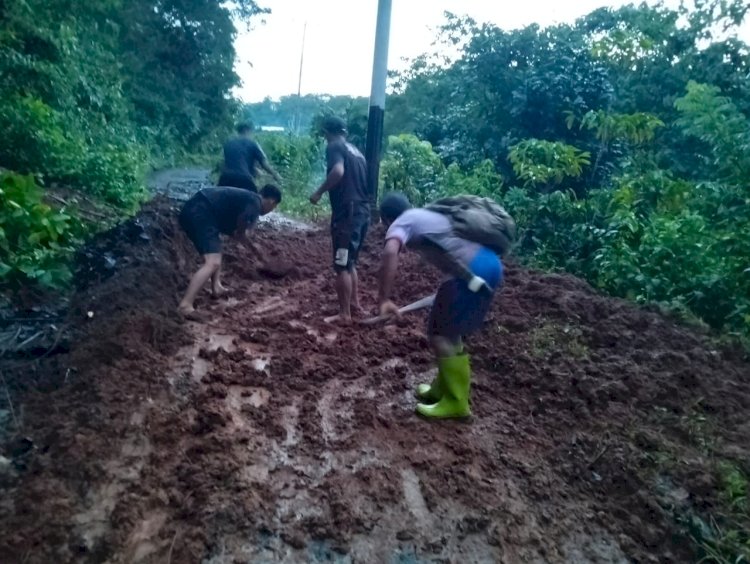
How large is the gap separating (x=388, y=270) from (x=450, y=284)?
40cm

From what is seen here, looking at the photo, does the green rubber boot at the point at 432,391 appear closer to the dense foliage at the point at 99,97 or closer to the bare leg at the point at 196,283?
the bare leg at the point at 196,283

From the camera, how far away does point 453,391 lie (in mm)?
4016

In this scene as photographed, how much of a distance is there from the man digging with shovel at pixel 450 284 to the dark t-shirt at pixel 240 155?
4.49m

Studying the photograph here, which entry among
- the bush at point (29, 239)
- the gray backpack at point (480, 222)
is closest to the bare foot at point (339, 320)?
the gray backpack at point (480, 222)

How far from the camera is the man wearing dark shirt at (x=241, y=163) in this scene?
791 cm

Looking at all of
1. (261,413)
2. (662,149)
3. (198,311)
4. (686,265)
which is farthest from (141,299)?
(662,149)

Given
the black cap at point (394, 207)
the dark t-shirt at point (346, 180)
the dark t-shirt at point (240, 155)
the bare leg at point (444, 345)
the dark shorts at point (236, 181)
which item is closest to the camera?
the bare leg at point (444, 345)

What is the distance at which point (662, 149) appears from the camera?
9867 mm

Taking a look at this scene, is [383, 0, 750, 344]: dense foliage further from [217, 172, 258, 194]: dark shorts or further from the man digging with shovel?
[217, 172, 258, 194]: dark shorts

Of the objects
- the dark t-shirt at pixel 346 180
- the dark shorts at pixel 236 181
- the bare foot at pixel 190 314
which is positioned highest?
the dark t-shirt at pixel 346 180

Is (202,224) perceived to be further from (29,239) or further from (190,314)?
(29,239)

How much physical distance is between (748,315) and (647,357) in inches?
47.7

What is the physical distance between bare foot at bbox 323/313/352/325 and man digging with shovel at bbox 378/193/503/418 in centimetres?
164

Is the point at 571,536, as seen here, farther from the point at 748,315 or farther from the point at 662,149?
the point at 662,149
